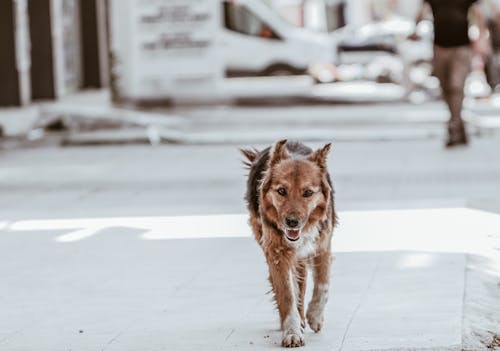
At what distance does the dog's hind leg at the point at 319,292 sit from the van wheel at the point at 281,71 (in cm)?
2824

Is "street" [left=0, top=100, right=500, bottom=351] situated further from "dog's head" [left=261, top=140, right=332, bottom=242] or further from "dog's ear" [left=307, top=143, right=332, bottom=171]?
"dog's ear" [left=307, top=143, right=332, bottom=171]

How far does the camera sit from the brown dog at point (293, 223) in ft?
22.4

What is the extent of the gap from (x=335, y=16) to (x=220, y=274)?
170 feet

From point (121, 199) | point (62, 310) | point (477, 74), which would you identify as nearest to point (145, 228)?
point (121, 199)

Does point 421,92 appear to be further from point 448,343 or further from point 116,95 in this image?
point 448,343

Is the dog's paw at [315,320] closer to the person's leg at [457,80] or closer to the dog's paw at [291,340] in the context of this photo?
the dog's paw at [291,340]

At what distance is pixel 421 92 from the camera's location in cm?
3017

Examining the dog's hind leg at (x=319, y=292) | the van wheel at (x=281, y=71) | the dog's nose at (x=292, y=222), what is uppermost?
the dog's nose at (x=292, y=222)

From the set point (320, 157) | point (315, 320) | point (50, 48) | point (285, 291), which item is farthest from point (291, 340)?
point (50, 48)

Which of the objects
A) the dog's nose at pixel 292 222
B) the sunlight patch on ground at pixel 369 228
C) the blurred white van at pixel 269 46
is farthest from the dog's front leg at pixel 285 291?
the blurred white van at pixel 269 46

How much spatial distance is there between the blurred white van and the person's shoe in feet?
55.3

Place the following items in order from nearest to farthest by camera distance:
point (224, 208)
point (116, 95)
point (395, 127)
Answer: point (224, 208), point (395, 127), point (116, 95)

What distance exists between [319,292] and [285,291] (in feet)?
1.14

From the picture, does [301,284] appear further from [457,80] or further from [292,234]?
[457,80]
